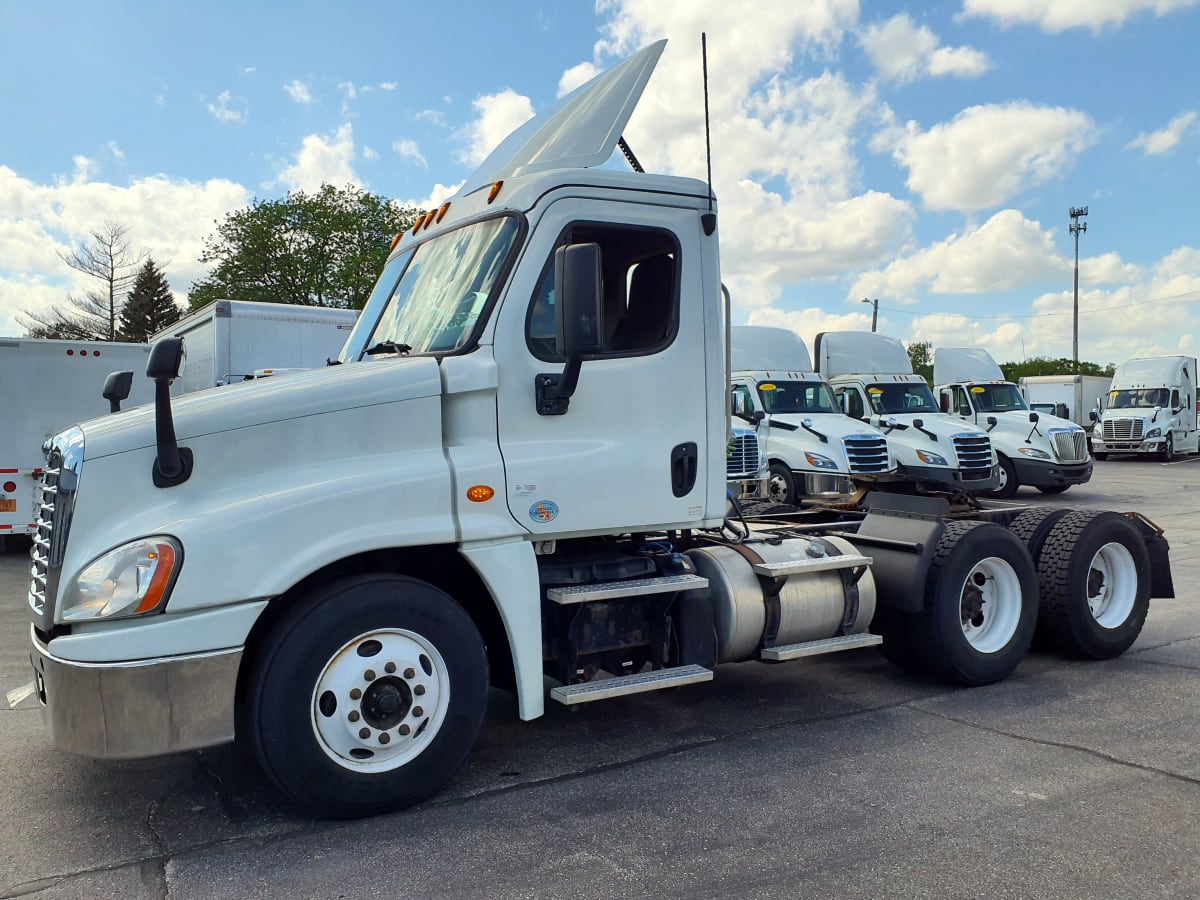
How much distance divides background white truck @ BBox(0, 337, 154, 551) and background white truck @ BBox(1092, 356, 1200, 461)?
30126 millimetres

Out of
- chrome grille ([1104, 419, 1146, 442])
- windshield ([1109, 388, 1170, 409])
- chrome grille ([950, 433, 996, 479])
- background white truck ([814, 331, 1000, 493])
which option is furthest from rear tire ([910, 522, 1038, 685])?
windshield ([1109, 388, 1170, 409])

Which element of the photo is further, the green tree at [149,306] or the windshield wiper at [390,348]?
the green tree at [149,306]

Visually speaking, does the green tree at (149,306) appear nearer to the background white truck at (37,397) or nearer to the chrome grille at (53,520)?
the background white truck at (37,397)

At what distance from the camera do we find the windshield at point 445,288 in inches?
181

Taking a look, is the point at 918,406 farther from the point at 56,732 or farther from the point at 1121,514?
the point at 56,732

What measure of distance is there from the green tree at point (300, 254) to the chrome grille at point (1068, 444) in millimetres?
30674

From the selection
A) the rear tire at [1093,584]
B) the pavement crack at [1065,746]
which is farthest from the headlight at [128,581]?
the rear tire at [1093,584]

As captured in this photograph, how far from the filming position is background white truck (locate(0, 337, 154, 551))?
1227cm

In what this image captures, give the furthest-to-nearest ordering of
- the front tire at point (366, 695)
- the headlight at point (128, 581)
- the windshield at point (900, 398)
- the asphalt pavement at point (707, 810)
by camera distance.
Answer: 1. the windshield at point (900, 398)
2. the front tire at point (366, 695)
3. the headlight at point (128, 581)
4. the asphalt pavement at point (707, 810)

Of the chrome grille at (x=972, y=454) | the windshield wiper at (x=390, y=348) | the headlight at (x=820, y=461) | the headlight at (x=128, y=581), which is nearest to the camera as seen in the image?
the headlight at (x=128, y=581)

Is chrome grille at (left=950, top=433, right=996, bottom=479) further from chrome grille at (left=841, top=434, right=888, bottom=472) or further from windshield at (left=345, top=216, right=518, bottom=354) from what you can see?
windshield at (left=345, top=216, right=518, bottom=354)

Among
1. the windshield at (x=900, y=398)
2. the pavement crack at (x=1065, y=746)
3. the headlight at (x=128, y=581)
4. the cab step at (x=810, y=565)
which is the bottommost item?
the pavement crack at (x=1065, y=746)

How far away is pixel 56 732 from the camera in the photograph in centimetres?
381

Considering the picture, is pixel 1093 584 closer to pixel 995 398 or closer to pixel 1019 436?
pixel 1019 436
